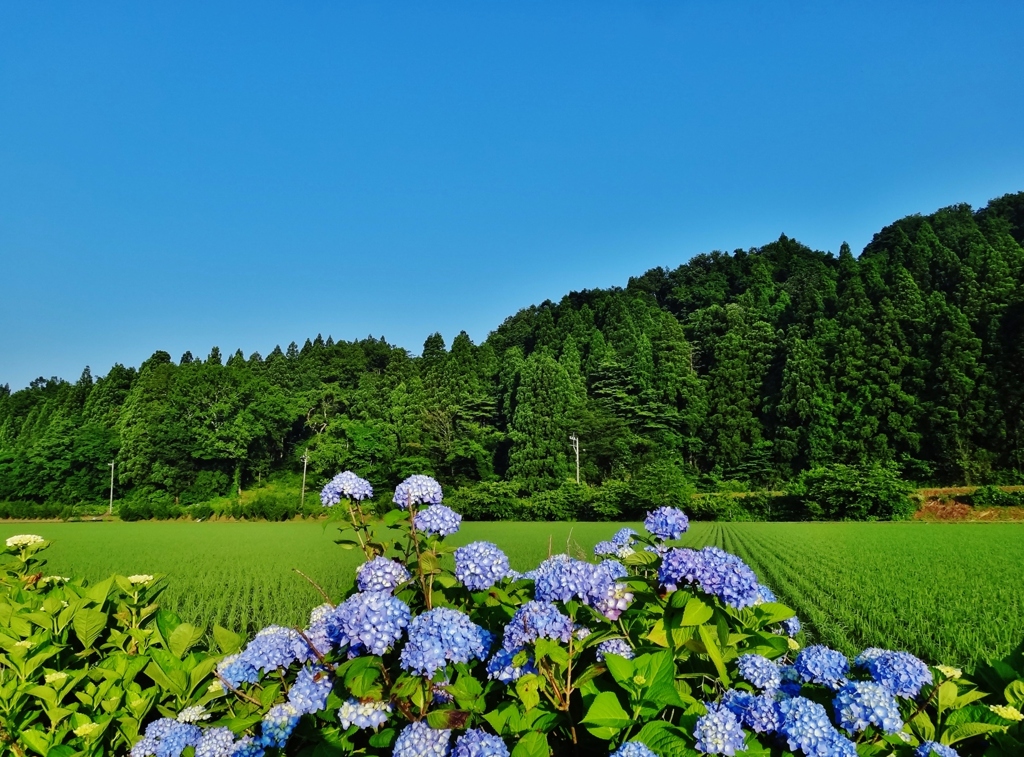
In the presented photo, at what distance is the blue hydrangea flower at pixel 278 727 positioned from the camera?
4.78ft

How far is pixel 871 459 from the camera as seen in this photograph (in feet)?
105

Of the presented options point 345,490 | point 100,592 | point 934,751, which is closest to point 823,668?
point 934,751

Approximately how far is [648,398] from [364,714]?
39.3 m

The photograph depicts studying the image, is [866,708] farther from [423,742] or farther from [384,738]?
[384,738]

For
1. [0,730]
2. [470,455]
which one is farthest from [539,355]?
[0,730]

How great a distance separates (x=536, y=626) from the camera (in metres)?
1.35

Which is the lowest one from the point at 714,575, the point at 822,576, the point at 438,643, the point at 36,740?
the point at 822,576

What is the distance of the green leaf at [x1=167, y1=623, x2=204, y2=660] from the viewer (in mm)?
2279

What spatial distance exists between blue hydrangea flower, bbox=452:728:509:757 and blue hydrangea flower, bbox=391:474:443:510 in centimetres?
86

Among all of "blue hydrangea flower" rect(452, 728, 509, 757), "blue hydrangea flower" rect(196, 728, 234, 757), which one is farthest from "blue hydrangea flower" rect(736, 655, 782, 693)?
"blue hydrangea flower" rect(196, 728, 234, 757)

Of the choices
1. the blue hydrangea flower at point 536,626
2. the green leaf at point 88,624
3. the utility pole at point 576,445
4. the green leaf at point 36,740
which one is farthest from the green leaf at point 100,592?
the utility pole at point 576,445

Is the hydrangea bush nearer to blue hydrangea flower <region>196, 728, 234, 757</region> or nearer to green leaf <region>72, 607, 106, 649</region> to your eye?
blue hydrangea flower <region>196, 728, 234, 757</region>

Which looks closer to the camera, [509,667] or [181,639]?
[509,667]

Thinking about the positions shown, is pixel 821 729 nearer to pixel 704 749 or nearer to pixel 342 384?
pixel 704 749
